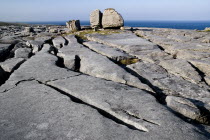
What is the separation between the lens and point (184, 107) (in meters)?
4.58

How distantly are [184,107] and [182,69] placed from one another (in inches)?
124

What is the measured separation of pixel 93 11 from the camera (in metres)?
24.8

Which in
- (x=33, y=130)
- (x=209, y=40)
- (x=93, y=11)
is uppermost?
(x=93, y=11)

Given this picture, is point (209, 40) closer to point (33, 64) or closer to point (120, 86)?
point (120, 86)

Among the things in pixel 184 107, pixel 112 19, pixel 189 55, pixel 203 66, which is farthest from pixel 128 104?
pixel 112 19

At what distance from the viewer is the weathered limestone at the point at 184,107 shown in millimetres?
4418

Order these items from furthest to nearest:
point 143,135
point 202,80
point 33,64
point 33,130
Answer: point 33,64, point 202,80, point 33,130, point 143,135

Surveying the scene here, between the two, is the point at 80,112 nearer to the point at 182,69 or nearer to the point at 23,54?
the point at 182,69

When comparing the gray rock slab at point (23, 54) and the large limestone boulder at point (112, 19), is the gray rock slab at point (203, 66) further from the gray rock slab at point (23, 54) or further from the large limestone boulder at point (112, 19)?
the large limestone boulder at point (112, 19)

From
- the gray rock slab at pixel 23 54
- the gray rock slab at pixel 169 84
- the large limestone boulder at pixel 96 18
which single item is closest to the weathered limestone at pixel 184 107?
the gray rock slab at pixel 169 84

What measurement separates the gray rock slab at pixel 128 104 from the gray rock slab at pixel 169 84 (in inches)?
48.7

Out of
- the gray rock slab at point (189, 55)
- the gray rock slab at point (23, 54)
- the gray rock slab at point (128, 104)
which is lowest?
the gray rock slab at point (128, 104)

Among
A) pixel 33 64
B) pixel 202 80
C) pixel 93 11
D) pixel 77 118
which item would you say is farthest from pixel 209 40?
pixel 93 11

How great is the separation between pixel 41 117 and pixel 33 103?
2.54ft
